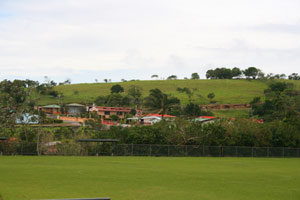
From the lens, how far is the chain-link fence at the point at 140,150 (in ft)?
180

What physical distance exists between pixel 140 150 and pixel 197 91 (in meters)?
102

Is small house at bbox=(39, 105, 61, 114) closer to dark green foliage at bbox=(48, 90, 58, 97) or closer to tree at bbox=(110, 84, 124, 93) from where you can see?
dark green foliage at bbox=(48, 90, 58, 97)

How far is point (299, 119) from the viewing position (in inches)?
2800

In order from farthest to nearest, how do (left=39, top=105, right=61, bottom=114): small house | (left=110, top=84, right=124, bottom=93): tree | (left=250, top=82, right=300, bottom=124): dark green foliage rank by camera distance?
(left=110, top=84, right=124, bottom=93): tree
(left=39, top=105, right=61, bottom=114): small house
(left=250, top=82, right=300, bottom=124): dark green foliage

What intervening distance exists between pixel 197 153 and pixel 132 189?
37.3 meters

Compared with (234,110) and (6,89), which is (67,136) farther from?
(234,110)

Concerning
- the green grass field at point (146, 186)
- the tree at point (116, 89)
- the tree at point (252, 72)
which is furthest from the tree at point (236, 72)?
the green grass field at point (146, 186)

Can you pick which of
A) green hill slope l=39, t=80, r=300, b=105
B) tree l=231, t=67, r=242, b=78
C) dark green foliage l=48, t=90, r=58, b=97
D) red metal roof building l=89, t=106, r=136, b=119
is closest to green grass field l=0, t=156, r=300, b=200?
red metal roof building l=89, t=106, r=136, b=119

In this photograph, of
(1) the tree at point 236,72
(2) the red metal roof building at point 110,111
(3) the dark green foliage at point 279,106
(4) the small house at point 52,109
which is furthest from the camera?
(1) the tree at point 236,72

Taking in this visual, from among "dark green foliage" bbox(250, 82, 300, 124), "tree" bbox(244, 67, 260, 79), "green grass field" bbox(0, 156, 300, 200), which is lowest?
"green grass field" bbox(0, 156, 300, 200)

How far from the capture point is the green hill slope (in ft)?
478

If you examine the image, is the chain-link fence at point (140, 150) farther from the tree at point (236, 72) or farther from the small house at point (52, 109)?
the tree at point (236, 72)

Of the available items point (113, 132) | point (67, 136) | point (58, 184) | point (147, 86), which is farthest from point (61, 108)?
point (58, 184)

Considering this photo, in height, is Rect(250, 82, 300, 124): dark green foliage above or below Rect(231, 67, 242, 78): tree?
below
